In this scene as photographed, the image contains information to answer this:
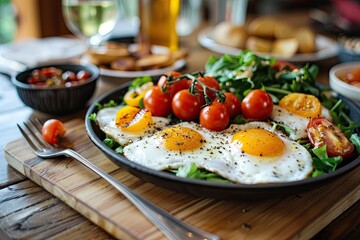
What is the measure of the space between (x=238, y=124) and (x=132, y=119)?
1.25 feet

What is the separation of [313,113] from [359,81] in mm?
682

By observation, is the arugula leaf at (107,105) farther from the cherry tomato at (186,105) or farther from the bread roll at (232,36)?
the bread roll at (232,36)

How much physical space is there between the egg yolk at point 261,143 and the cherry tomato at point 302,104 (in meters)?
0.28

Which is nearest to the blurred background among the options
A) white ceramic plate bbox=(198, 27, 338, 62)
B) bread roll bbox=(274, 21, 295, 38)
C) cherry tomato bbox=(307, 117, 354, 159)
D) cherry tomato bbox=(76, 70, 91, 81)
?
white ceramic plate bbox=(198, 27, 338, 62)

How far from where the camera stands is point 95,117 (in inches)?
60.5

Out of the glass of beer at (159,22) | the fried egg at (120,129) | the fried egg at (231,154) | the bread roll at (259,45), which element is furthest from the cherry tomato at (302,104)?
the glass of beer at (159,22)

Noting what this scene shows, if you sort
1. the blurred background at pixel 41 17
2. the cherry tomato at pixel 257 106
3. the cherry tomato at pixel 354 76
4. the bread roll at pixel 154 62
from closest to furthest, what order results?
the cherry tomato at pixel 257 106 → the cherry tomato at pixel 354 76 → the bread roll at pixel 154 62 → the blurred background at pixel 41 17

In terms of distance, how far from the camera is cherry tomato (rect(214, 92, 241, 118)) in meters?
1.56

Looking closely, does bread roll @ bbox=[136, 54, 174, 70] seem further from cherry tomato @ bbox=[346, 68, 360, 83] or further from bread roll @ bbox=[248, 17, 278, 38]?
cherry tomato @ bbox=[346, 68, 360, 83]

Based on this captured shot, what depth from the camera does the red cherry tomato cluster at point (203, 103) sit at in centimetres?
143

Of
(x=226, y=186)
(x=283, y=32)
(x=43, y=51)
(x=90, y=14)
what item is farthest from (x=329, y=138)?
(x=43, y=51)

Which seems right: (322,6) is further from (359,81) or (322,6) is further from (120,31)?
(359,81)

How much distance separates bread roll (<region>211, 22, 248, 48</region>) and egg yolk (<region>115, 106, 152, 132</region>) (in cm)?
129

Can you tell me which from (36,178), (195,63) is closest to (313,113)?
(36,178)
